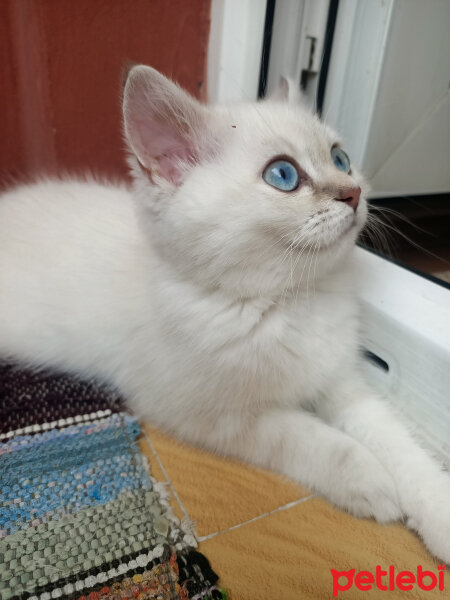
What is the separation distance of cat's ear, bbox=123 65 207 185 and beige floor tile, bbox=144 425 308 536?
1.96 ft

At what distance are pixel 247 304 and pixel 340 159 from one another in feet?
1.23

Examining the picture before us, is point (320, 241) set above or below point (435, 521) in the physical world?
above

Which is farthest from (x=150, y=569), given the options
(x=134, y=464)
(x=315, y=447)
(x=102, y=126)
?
(x=102, y=126)

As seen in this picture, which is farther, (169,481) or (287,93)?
(287,93)

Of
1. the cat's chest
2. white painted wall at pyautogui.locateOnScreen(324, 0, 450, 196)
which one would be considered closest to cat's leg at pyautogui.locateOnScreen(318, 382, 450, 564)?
the cat's chest

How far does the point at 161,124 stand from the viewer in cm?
90

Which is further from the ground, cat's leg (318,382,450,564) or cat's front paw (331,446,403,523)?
cat's leg (318,382,450,564)

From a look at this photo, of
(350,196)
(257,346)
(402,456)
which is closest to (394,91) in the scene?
(350,196)

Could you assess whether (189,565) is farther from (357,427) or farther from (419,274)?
(419,274)

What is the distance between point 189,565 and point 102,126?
1489mm

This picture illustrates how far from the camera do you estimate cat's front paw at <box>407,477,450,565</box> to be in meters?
0.82

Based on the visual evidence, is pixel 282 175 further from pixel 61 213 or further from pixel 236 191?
pixel 61 213

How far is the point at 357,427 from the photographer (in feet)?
3.47

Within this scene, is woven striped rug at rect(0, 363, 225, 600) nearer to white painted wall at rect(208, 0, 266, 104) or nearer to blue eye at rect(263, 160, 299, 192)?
blue eye at rect(263, 160, 299, 192)
